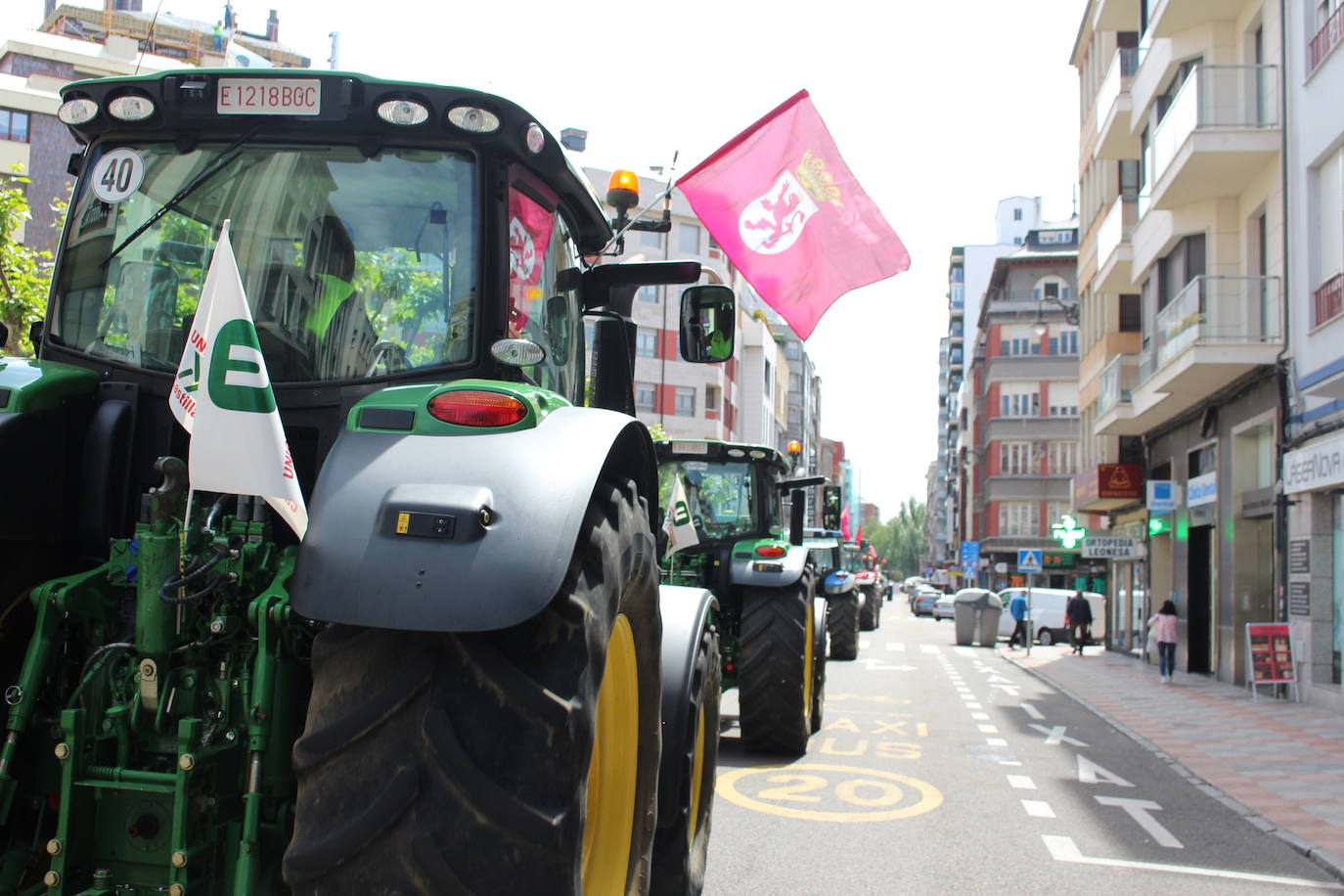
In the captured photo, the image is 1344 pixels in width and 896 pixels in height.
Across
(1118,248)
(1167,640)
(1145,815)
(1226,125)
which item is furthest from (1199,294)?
(1145,815)

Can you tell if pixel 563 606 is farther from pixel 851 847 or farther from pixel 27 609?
pixel 851 847

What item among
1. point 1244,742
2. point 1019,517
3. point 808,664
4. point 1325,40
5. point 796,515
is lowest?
point 1244,742

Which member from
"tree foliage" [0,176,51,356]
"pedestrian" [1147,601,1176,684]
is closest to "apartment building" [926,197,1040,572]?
"pedestrian" [1147,601,1176,684]

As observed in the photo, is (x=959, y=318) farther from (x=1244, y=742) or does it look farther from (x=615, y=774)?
(x=615, y=774)

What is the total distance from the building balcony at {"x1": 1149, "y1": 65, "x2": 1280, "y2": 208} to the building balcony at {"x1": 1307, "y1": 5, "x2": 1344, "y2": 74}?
128 cm

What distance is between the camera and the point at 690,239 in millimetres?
62188

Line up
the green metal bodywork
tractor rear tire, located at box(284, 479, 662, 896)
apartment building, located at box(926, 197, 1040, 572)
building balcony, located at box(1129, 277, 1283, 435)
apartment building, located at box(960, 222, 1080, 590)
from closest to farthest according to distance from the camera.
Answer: tractor rear tire, located at box(284, 479, 662, 896), the green metal bodywork, building balcony, located at box(1129, 277, 1283, 435), apartment building, located at box(960, 222, 1080, 590), apartment building, located at box(926, 197, 1040, 572)

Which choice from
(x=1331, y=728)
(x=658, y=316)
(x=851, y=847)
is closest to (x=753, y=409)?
(x=658, y=316)

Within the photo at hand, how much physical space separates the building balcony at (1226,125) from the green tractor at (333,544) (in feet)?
57.8

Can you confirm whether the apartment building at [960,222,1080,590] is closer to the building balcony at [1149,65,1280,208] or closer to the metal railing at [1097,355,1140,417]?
the metal railing at [1097,355,1140,417]

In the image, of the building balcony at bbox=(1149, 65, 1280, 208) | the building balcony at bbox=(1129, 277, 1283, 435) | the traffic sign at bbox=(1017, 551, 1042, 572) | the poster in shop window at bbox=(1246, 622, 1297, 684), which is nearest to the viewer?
the poster in shop window at bbox=(1246, 622, 1297, 684)

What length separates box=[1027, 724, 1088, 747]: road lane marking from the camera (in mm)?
11922

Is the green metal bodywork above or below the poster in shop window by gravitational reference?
above

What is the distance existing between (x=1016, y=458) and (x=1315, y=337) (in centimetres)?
5219
